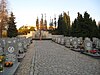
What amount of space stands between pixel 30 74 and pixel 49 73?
1.00 metres

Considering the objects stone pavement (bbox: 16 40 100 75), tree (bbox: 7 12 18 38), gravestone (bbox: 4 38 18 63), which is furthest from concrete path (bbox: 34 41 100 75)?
tree (bbox: 7 12 18 38)

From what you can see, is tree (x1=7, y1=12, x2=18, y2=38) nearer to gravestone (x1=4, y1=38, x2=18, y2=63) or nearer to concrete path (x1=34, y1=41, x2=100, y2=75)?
concrete path (x1=34, y1=41, x2=100, y2=75)

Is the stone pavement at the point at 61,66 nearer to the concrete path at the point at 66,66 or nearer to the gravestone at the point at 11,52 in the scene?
the concrete path at the point at 66,66

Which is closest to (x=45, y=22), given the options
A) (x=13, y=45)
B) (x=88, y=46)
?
(x=88, y=46)

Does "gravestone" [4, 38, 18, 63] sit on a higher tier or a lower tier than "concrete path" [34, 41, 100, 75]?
higher

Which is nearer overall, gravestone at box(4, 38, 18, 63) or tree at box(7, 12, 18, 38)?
gravestone at box(4, 38, 18, 63)

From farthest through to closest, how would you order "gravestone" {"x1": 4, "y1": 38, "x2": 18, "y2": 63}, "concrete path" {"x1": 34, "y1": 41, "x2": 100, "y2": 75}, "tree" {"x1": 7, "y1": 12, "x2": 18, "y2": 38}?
"tree" {"x1": 7, "y1": 12, "x2": 18, "y2": 38}, "gravestone" {"x1": 4, "y1": 38, "x2": 18, "y2": 63}, "concrete path" {"x1": 34, "y1": 41, "x2": 100, "y2": 75}

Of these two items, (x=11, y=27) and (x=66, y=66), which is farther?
(x=11, y=27)

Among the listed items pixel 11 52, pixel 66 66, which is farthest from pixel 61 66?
pixel 11 52

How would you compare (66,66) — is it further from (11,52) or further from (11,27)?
(11,27)

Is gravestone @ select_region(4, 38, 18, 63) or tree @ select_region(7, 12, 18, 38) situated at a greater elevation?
tree @ select_region(7, 12, 18, 38)

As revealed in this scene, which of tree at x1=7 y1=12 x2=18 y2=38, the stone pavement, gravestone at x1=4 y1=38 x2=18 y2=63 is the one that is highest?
tree at x1=7 y1=12 x2=18 y2=38

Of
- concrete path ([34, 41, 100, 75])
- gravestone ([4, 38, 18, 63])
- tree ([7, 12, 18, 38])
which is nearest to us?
concrete path ([34, 41, 100, 75])

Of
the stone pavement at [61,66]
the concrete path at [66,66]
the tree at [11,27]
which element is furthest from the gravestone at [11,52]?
the tree at [11,27]
